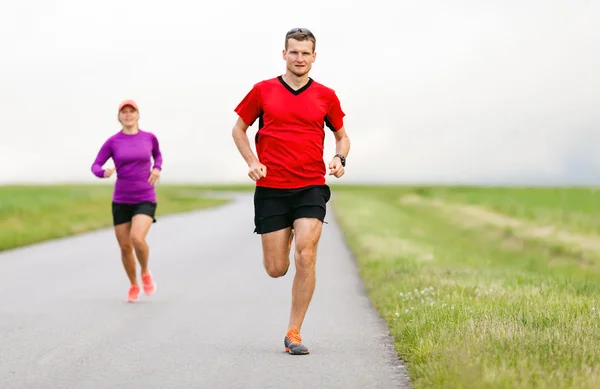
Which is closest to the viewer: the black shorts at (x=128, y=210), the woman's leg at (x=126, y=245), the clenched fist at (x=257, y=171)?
the clenched fist at (x=257, y=171)

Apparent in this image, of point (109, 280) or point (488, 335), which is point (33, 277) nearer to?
point (109, 280)

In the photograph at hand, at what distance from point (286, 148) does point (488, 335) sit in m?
1.97

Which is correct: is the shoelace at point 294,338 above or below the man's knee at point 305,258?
below

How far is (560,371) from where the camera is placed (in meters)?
5.12

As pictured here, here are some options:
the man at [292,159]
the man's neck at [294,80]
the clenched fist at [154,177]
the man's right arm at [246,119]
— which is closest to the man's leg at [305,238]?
the man at [292,159]

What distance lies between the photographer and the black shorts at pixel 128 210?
989cm

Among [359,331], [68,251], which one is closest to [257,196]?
[359,331]

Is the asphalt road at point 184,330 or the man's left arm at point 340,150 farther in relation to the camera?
the man's left arm at point 340,150

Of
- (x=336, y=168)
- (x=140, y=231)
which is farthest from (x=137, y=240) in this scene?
(x=336, y=168)

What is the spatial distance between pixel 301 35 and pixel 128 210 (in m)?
4.26

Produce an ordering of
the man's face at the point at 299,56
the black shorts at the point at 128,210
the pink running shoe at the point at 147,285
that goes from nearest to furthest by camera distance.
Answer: the man's face at the point at 299,56 < the black shorts at the point at 128,210 < the pink running shoe at the point at 147,285

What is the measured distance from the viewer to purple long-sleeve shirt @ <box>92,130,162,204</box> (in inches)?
388

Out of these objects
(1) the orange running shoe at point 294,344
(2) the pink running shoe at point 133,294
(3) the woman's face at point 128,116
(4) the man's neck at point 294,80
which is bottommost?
(2) the pink running shoe at point 133,294

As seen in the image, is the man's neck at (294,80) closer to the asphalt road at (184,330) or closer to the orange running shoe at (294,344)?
the orange running shoe at (294,344)
